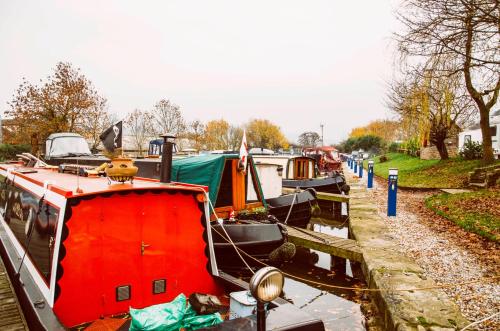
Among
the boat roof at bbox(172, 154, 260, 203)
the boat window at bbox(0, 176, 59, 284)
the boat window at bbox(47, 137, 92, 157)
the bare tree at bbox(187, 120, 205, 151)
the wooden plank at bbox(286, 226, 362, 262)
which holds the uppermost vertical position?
the bare tree at bbox(187, 120, 205, 151)

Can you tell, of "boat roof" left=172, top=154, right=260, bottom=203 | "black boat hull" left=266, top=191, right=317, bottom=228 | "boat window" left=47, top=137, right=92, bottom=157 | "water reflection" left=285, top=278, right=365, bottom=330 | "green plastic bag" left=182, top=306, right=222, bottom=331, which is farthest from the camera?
"boat window" left=47, top=137, right=92, bottom=157

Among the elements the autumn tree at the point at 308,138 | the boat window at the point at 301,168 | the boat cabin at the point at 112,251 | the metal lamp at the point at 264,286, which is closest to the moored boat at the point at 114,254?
the boat cabin at the point at 112,251

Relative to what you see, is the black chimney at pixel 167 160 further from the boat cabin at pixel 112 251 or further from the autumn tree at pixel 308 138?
the autumn tree at pixel 308 138

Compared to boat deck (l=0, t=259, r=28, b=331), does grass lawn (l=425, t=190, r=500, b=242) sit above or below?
above

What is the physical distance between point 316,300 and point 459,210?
5745mm

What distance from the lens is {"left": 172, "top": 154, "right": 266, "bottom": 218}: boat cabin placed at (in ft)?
28.0

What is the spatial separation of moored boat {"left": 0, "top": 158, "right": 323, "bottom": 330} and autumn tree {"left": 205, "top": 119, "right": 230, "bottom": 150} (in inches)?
1941

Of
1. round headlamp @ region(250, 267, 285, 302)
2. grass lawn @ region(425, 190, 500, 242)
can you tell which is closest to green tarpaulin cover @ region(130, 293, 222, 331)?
round headlamp @ region(250, 267, 285, 302)

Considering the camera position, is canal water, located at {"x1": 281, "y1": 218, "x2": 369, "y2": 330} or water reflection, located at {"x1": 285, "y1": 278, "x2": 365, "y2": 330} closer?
water reflection, located at {"x1": 285, "y1": 278, "x2": 365, "y2": 330}

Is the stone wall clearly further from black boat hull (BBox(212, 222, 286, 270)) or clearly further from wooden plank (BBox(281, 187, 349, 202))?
black boat hull (BBox(212, 222, 286, 270))

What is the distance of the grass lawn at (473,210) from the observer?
26.2 ft

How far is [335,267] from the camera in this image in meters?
8.92

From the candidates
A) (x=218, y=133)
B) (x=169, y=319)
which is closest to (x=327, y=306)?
(x=169, y=319)

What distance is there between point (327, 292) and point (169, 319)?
5227 mm
